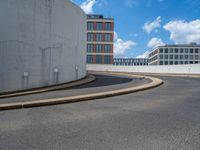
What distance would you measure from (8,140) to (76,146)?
1536 millimetres

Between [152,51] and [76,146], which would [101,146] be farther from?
[152,51]

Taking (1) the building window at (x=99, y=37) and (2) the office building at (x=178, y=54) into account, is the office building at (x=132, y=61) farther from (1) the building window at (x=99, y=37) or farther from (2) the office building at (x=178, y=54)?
(1) the building window at (x=99, y=37)

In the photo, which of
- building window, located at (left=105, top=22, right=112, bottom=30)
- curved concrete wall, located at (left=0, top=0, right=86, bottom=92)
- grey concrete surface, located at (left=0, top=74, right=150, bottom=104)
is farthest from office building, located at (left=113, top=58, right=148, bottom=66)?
grey concrete surface, located at (left=0, top=74, right=150, bottom=104)

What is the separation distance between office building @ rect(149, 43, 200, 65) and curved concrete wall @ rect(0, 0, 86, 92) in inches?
3994

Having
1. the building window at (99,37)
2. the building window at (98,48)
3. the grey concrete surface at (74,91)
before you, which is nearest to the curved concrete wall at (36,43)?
the grey concrete surface at (74,91)

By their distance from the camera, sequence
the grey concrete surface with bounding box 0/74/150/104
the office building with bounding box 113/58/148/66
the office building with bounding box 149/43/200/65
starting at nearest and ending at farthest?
the grey concrete surface with bounding box 0/74/150/104 → the office building with bounding box 149/43/200/65 → the office building with bounding box 113/58/148/66

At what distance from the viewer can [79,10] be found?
1886 cm

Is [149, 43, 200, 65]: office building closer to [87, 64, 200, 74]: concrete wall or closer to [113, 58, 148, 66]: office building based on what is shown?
[113, 58, 148, 66]: office building

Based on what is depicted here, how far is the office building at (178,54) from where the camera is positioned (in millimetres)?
108438

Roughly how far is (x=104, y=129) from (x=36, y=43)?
11042 millimetres

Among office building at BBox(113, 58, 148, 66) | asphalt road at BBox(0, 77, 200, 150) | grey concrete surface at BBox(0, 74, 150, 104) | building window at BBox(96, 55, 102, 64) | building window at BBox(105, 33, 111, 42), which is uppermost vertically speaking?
building window at BBox(105, 33, 111, 42)

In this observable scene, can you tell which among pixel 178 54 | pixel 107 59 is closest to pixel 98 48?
pixel 107 59

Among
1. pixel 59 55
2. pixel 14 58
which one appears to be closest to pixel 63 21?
pixel 59 55

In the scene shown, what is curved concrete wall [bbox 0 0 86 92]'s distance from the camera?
1237cm
